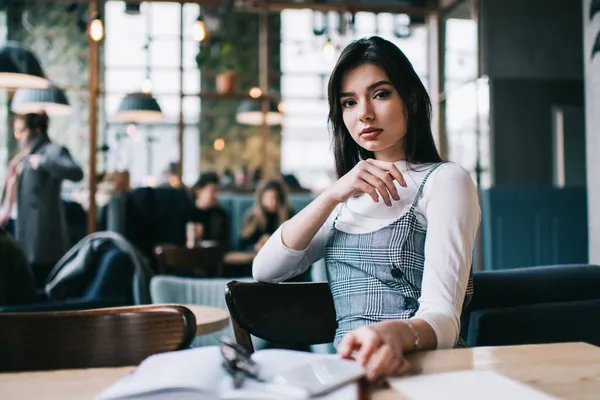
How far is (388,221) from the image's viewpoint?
134 cm

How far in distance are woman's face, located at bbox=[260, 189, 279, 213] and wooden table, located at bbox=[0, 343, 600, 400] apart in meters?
4.79

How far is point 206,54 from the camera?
8.36 meters

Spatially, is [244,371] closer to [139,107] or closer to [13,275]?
[13,275]

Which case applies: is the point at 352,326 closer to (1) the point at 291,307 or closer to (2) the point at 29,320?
(1) the point at 291,307

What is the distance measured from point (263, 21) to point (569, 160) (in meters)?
4.50

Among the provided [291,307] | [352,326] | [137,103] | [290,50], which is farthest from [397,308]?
[290,50]

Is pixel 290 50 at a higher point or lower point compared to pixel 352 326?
higher

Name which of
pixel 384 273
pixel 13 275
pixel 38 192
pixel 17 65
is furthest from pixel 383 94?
pixel 38 192

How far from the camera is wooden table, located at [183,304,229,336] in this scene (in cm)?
232

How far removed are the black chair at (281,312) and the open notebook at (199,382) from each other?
61cm

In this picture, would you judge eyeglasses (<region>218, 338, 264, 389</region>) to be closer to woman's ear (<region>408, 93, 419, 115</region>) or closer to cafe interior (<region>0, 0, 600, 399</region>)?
cafe interior (<region>0, 0, 600, 399</region>)

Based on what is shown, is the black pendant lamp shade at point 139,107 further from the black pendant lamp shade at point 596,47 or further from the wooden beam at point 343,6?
the black pendant lamp shade at point 596,47

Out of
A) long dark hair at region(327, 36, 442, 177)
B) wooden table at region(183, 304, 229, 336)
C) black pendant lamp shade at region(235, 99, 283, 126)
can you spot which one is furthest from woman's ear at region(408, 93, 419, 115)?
black pendant lamp shade at region(235, 99, 283, 126)

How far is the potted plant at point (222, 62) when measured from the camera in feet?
27.1
